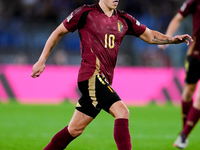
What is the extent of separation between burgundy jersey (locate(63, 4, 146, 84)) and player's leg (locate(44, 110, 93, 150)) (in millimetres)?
445

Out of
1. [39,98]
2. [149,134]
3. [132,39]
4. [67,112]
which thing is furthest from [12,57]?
[149,134]

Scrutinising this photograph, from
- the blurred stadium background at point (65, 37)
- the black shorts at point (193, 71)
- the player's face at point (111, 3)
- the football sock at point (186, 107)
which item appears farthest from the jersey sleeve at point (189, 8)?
the blurred stadium background at point (65, 37)

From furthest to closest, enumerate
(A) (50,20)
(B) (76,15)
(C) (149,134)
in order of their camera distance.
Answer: (A) (50,20)
(C) (149,134)
(B) (76,15)

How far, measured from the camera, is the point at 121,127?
4.05 metres

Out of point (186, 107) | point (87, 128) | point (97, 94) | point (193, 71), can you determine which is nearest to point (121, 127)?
point (97, 94)

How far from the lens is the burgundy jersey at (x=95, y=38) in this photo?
4.34m

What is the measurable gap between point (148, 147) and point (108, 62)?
2339mm

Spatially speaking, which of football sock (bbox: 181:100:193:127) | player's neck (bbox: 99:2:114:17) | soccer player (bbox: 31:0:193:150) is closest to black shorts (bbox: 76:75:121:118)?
soccer player (bbox: 31:0:193:150)

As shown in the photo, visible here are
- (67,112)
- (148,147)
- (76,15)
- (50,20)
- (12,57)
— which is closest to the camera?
(76,15)

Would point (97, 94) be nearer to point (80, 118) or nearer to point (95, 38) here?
point (80, 118)

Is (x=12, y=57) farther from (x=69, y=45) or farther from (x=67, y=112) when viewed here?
(x=67, y=112)

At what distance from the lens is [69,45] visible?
17.5 m

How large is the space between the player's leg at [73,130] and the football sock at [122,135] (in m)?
0.52

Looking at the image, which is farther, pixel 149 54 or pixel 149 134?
pixel 149 54
